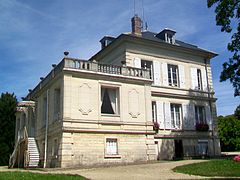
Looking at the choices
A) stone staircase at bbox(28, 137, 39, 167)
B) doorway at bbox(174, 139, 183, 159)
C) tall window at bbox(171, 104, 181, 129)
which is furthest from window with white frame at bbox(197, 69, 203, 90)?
stone staircase at bbox(28, 137, 39, 167)

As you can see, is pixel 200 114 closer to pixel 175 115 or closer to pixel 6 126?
pixel 175 115

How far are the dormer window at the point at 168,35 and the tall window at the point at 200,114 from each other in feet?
19.1

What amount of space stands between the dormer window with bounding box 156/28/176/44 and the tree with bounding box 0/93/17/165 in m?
16.7

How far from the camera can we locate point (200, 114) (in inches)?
979

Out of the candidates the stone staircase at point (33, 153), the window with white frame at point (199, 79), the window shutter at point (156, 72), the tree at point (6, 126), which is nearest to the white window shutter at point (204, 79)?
the window with white frame at point (199, 79)

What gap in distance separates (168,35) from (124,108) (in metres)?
9.56

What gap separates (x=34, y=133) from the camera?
22.8m

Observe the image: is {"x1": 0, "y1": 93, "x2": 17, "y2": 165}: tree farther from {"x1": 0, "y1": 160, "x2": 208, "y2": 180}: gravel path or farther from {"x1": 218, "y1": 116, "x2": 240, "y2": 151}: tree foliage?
{"x1": 218, "y1": 116, "x2": 240, "y2": 151}: tree foliage

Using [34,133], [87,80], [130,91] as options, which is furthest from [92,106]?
[34,133]

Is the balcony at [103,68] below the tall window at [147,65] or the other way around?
below

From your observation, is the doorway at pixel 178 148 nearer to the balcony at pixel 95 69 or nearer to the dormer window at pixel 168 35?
the balcony at pixel 95 69

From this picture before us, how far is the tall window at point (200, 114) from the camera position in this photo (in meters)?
24.6

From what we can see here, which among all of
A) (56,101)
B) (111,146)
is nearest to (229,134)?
(111,146)

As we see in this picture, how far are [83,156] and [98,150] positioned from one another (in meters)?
0.96
